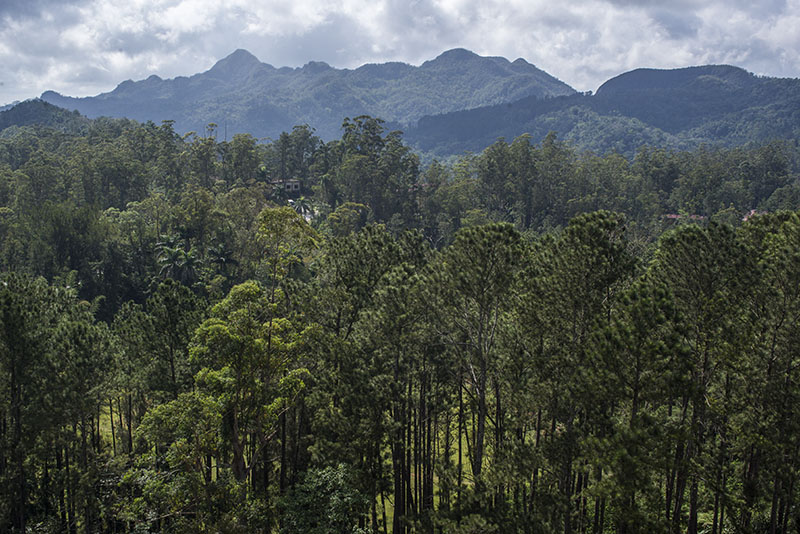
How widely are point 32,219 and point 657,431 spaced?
6174 centimetres

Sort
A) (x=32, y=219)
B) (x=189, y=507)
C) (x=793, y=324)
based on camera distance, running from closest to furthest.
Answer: (x=793, y=324) < (x=189, y=507) < (x=32, y=219)

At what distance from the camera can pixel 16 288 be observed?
22578mm

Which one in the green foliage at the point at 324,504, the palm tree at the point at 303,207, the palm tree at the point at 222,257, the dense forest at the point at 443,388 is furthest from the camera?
the palm tree at the point at 303,207

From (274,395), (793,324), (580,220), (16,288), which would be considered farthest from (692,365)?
(16,288)

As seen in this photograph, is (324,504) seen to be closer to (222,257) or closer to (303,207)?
(222,257)

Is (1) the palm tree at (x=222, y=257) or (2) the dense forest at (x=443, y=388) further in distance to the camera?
Answer: (1) the palm tree at (x=222, y=257)

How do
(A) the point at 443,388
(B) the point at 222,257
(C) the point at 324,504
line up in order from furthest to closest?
(B) the point at 222,257, (A) the point at 443,388, (C) the point at 324,504

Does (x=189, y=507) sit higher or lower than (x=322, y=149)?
lower

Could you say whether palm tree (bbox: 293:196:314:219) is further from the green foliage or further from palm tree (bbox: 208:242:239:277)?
the green foliage

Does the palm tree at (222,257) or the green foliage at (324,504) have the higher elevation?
the palm tree at (222,257)

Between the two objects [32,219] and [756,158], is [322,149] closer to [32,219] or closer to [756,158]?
[32,219]

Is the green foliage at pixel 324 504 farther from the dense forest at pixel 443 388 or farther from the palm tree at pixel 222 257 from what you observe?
the palm tree at pixel 222 257

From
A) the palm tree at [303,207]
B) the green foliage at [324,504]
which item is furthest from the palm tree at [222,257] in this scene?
the green foliage at [324,504]

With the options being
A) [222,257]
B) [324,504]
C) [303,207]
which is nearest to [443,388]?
[324,504]
